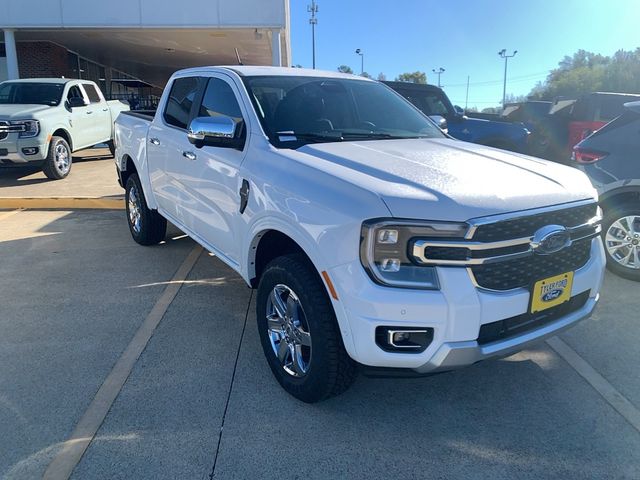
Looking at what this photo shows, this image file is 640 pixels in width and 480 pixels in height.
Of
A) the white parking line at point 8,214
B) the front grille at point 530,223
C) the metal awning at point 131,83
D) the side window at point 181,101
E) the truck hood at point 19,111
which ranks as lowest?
the white parking line at point 8,214

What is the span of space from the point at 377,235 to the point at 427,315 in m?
0.44

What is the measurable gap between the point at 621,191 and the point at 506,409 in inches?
120

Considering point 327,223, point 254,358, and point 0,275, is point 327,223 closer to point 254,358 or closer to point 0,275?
point 254,358

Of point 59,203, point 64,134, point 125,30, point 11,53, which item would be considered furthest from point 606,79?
point 59,203

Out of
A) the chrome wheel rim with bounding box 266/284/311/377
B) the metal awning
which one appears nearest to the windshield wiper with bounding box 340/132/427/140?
the chrome wheel rim with bounding box 266/284/311/377

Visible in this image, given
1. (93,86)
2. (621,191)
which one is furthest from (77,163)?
(621,191)

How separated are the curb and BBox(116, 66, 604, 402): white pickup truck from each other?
4606 mm

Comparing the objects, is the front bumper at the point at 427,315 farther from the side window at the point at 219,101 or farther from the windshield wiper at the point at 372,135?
the side window at the point at 219,101

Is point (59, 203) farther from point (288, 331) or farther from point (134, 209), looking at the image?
point (288, 331)

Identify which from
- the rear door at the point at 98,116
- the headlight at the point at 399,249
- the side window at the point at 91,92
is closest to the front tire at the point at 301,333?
the headlight at the point at 399,249

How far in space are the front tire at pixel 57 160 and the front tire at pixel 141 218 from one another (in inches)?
198

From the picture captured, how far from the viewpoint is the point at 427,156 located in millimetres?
3320

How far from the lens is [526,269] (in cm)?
269

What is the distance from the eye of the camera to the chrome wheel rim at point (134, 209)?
6.00 m
